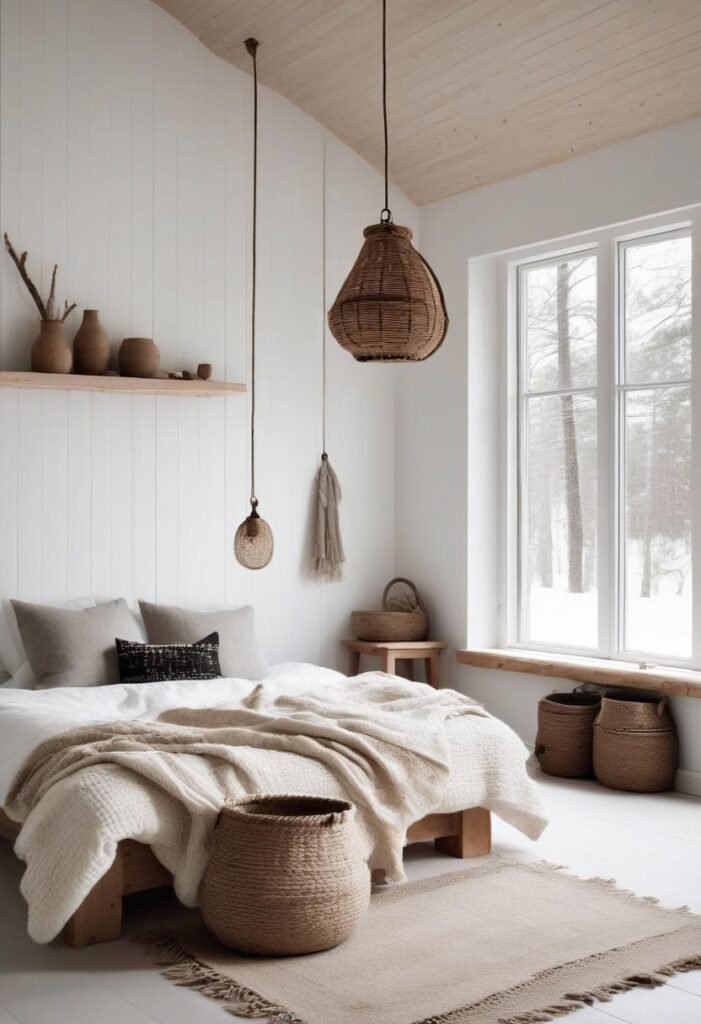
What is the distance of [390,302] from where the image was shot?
359 centimetres

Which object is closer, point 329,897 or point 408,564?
point 329,897

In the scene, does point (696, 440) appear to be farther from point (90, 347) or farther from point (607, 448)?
point (90, 347)

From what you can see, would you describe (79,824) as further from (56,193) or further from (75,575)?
(56,193)

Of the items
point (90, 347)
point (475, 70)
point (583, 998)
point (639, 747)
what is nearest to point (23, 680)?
point (90, 347)

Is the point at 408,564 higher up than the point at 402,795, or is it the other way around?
the point at 408,564

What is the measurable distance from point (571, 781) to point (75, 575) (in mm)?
2522

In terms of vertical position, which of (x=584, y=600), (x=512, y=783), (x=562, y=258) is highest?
(x=562, y=258)

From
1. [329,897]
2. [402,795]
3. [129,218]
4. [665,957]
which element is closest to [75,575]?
[129,218]

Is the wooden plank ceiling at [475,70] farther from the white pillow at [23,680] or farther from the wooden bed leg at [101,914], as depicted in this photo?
the wooden bed leg at [101,914]

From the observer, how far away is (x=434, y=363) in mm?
6242

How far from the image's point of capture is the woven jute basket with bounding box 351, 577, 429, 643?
599 cm

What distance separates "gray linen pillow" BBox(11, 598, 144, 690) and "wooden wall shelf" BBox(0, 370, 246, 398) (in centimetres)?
97

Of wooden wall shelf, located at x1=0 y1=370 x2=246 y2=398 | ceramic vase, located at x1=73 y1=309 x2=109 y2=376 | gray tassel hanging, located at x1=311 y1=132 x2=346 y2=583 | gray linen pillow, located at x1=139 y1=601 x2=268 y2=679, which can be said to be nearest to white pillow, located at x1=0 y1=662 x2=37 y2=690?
gray linen pillow, located at x1=139 y1=601 x2=268 y2=679

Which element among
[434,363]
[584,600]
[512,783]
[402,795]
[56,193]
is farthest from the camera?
Answer: [434,363]
